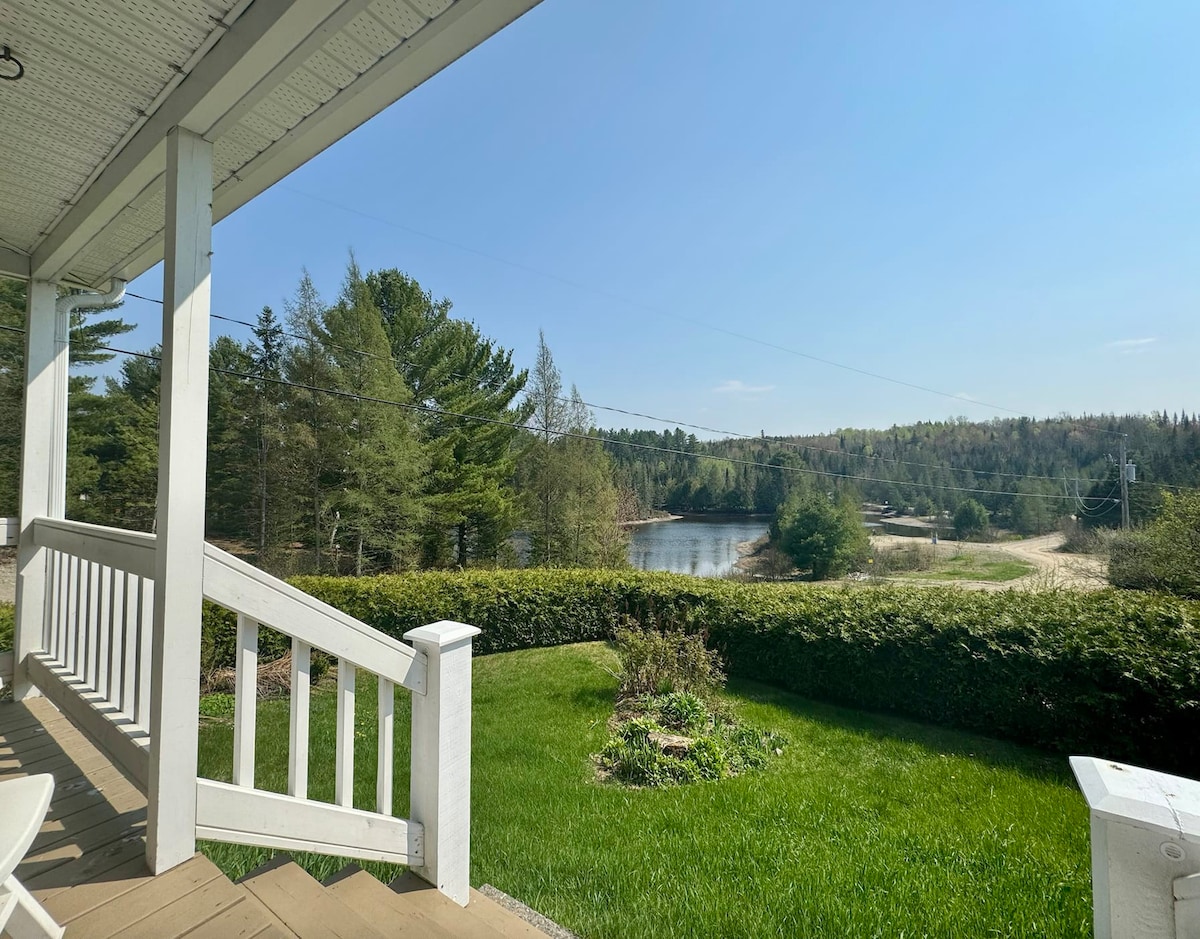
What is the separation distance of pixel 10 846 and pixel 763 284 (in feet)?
57.3

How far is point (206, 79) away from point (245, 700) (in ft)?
5.29

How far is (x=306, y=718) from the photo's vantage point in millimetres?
1522

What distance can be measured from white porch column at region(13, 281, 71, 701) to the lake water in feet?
47.7

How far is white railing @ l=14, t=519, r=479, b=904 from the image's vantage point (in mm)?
1464

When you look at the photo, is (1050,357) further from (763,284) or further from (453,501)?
(453,501)

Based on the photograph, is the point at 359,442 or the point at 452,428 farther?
the point at 452,428

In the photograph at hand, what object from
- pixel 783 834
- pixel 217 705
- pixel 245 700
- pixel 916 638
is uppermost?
pixel 245 700

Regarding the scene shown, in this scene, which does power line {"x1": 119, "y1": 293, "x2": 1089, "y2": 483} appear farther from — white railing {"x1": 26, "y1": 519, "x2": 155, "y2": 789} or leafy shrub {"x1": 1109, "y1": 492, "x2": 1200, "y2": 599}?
leafy shrub {"x1": 1109, "y1": 492, "x2": 1200, "y2": 599}

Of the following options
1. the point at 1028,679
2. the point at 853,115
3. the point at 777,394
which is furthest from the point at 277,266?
the point at 777,394

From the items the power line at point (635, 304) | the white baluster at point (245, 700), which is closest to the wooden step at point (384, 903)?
the white baluster at point (245, 700)

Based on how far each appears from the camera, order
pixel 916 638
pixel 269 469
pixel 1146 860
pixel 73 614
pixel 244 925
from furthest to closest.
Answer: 1. pixel 269 469
2. pixel 916 638
3. pixel 73 614
4. pixel 244 925
5. pixel 1146 860

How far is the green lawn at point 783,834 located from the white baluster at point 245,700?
4.27 feet

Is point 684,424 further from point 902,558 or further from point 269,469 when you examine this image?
point 902,558

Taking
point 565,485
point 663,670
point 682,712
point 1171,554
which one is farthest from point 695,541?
point 682,712
